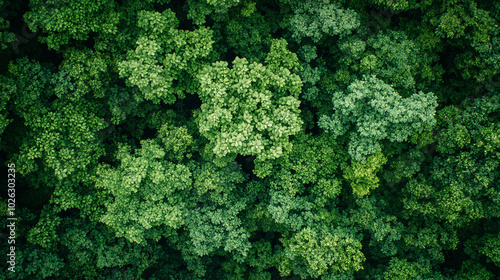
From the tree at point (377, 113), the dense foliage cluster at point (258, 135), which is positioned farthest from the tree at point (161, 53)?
the tree at point (377, 113)

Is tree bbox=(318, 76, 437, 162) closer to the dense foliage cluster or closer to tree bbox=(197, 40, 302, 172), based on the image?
the dense foliage cluster

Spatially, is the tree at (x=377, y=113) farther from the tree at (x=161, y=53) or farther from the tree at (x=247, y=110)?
the tree at (x=161, y=53)

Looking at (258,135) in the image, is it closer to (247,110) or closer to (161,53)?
(247,110)

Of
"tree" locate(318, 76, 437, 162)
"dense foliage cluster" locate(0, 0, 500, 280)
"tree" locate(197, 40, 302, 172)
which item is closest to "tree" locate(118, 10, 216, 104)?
"dense foliage cluster" locate(0, 0, 500, 280)

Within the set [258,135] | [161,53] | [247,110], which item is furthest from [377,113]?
[161,53]

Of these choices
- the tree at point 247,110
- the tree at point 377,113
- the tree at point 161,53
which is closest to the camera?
the tree at point 247,110

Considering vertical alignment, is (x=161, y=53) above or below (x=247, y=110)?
above

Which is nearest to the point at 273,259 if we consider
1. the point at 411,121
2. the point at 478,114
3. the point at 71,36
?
the point at 411,121

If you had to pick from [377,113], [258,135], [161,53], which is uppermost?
[161,53]

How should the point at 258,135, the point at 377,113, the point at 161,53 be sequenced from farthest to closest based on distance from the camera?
the point at 377,113 → the point at 161,53 → the point at 258,135
